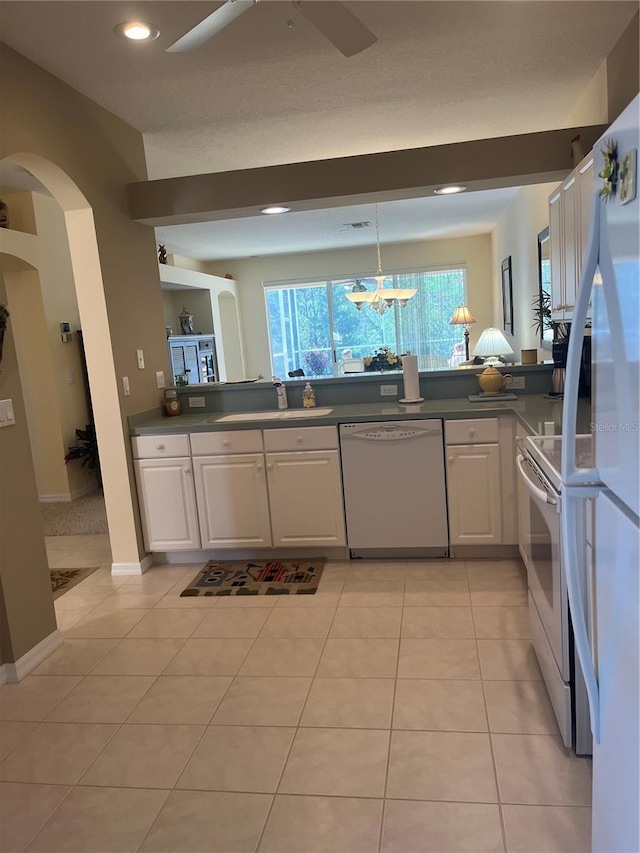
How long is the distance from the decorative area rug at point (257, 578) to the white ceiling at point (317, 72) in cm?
267

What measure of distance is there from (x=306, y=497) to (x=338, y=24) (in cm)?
236

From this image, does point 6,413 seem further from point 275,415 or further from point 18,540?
point 275,415

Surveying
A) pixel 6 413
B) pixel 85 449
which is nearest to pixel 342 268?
pixel 85 449

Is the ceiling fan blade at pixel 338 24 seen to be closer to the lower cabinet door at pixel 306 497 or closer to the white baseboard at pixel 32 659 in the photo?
the lower cabinet door at pixel 306 497

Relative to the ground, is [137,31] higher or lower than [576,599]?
higher

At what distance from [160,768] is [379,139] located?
4.09 meters

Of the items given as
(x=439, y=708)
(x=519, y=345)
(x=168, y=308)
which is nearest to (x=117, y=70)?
(x=439, y=708)

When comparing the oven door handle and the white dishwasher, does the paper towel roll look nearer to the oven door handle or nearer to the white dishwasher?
the white dishwasher

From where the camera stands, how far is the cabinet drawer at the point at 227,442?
3.56 metres

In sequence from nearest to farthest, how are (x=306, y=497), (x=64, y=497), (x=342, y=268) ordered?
(x=306, y=497) < (x=64, y=497) < (x=342, y=268)

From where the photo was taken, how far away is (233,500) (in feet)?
11.9

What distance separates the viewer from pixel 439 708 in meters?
2.15

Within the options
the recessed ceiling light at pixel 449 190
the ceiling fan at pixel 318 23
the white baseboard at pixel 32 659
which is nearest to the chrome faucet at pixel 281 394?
the recessed ceiling light at pixel 449 190

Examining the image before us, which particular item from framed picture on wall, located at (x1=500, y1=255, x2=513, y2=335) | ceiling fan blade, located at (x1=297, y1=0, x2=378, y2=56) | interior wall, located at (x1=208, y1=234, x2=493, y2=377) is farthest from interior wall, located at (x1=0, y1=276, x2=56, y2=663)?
interior wall, located at (x1=208, y1=234, x2=493, y2=377)
